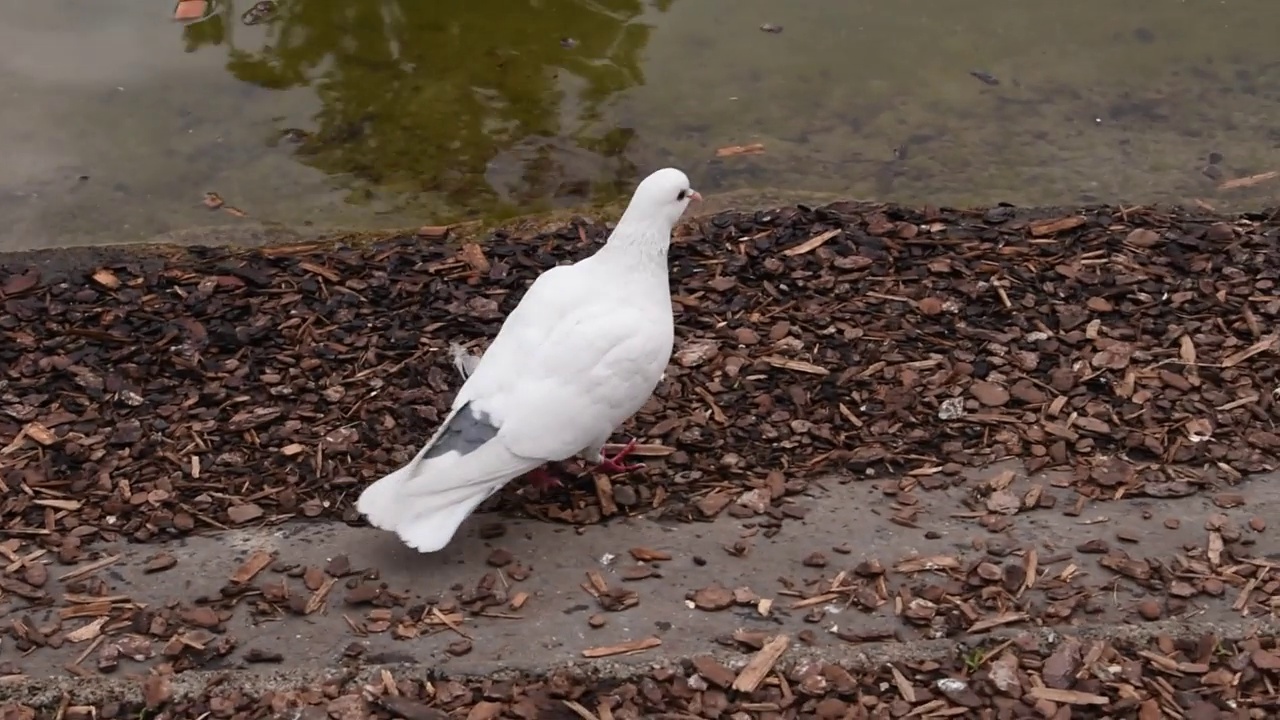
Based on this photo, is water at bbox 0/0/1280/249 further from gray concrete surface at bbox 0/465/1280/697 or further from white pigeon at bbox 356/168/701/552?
gray concrete surface at bbox 0/465/1280/697

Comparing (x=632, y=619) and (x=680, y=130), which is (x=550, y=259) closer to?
(x=680, y=130)

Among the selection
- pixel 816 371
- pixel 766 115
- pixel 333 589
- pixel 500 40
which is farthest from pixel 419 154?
pixel 333 589

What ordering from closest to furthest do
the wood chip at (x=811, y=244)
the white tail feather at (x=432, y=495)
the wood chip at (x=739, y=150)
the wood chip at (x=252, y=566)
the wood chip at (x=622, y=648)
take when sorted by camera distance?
the wood chip at (x=622, y=648) < the white tail feather at (x=432, y=495) < the wood chip at (x=252, y=566) < the wood chip at (x=811, y=244) < the wood chip at (x=739, y=150)

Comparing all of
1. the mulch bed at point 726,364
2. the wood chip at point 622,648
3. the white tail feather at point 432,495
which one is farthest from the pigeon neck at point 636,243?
the wood chip at point 622,648

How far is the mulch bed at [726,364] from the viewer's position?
380 centimetres

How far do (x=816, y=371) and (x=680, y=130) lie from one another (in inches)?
75.9

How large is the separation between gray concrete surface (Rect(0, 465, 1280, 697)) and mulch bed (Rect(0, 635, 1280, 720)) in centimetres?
6

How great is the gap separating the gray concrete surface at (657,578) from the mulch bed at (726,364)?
11cm

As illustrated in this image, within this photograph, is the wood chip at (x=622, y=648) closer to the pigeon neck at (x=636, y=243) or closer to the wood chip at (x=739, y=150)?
the pigeon neck at (x=636, y=243)

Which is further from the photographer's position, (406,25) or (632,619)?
(406,25)

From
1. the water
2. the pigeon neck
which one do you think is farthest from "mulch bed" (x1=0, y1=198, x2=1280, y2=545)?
the pigeon neck

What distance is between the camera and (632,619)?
10.7 ft

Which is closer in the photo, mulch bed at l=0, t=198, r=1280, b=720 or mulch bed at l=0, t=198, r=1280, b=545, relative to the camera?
mulch bed at l=0, t=198, r=1280, b=720

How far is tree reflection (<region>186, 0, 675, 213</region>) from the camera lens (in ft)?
17.7
